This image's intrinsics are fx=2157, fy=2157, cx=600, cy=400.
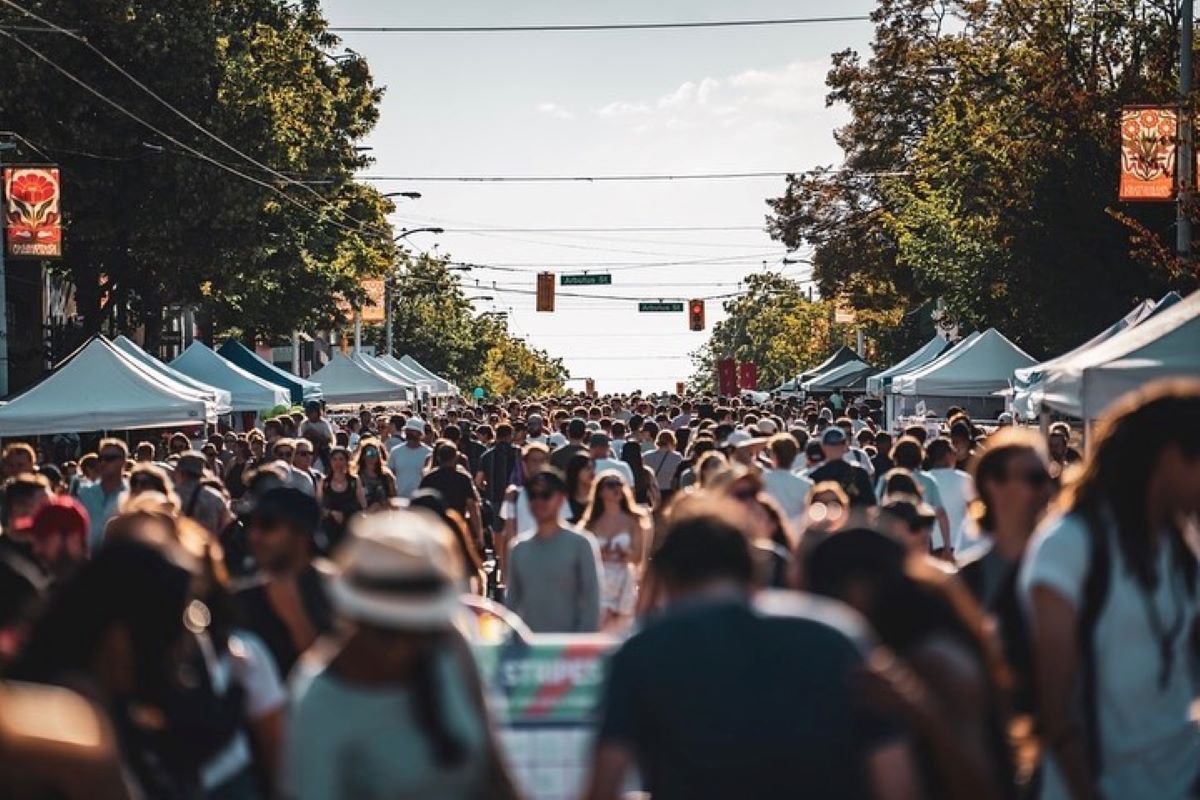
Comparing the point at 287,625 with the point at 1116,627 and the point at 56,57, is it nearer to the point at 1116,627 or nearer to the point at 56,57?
the point at 1116,627

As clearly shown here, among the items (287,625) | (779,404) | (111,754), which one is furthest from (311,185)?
(111,754)

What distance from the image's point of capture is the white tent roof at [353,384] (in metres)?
47.8

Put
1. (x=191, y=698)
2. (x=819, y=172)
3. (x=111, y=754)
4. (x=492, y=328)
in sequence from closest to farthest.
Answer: (x=111, y=754) < (x=191, y=698) < (x=819, y=172) < (x=492, y=328)

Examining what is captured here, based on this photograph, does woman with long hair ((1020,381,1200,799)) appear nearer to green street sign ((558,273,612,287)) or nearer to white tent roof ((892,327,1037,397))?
white tent roof ((892,327,1037,397))

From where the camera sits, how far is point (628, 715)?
4.49 meters

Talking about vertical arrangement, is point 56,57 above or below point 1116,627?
above

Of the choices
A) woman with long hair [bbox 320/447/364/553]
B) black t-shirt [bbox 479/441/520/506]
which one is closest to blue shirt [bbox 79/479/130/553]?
woman with long hair [bbox 320/447/364/553]

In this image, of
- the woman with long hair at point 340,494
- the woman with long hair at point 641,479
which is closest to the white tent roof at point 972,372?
the woman with long hair at point 641,479

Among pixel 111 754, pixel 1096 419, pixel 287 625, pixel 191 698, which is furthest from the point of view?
pixel 1096 419

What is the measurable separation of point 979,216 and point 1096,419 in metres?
26.4

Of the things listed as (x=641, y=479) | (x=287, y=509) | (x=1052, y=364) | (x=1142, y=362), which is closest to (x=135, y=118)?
(x=1052, y=364)

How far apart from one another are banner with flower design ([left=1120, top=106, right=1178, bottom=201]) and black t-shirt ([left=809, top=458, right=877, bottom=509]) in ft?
47.8

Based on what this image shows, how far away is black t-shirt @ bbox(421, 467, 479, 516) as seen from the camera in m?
15.7

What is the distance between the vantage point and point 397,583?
443 cm
